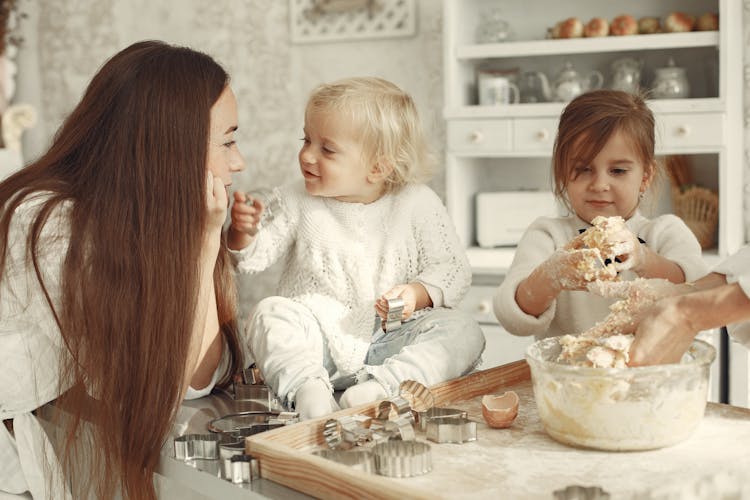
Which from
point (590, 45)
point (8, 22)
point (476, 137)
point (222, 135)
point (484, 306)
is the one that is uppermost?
point (8, 22)

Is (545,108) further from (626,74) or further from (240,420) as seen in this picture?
(240,420)

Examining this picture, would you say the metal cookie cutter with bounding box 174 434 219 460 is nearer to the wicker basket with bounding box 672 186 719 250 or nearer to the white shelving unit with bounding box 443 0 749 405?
the white shelving unit with bounding box 443 0 749 405

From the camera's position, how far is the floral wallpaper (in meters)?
3.75

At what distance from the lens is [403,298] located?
5.68 ft

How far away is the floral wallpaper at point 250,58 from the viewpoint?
375 centimetres

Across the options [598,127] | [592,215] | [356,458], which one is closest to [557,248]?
[592,215]

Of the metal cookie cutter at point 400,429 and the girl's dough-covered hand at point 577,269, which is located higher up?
the girl's dough-covered hand at point 577,269

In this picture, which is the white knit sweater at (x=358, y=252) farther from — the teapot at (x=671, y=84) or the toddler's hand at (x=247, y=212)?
the teapot at (x=671, y=84)

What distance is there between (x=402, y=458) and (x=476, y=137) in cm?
235

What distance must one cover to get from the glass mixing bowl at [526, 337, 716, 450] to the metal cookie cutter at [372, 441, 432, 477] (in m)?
0.19

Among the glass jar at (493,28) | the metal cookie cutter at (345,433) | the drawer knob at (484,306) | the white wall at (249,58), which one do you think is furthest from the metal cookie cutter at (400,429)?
the white wall at (249,58)

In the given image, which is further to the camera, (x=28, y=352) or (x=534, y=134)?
(x=534, y=134)

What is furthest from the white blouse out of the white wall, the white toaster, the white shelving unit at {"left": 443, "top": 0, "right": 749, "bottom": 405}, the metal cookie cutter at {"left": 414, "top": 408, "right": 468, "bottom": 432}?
the white wall

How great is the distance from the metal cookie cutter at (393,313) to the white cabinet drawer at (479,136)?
166 cm
